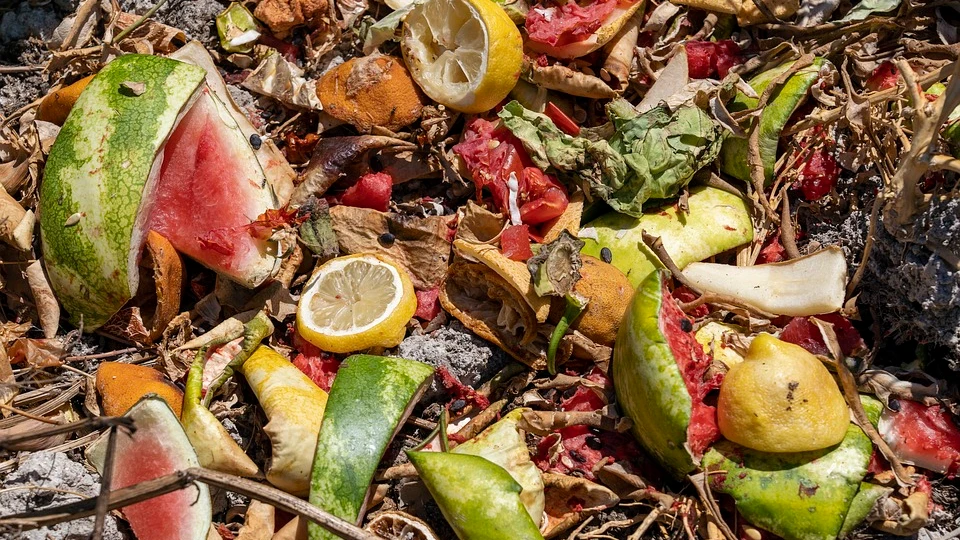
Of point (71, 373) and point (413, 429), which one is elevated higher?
point (71, 373)

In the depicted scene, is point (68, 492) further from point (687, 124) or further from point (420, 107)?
point (687, 124)

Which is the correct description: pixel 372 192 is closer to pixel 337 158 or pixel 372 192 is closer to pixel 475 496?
pixel 337 158

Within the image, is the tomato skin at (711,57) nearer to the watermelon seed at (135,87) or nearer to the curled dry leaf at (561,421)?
the curled dry leaf at (561,421)

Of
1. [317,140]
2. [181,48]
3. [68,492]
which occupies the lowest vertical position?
[68,492]

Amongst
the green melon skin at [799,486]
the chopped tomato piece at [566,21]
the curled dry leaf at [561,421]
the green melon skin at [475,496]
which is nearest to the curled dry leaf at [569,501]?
the curled dry leaf at [561,421]

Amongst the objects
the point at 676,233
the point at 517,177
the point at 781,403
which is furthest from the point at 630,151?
the point at 781,403

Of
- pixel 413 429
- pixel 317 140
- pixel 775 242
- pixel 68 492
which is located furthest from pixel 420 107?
pixel 68 492
